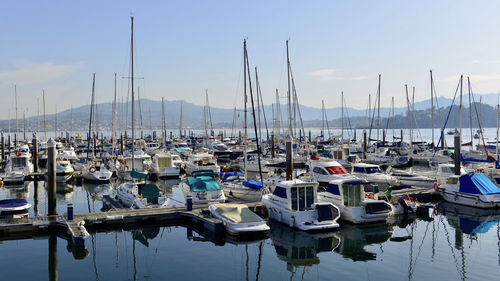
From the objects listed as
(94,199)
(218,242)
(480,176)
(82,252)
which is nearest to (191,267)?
(218,242)

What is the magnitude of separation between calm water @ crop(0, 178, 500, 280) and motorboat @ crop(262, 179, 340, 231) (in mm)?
603

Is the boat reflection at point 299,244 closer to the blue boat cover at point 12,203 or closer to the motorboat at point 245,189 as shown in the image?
the motorboat at point 245,189

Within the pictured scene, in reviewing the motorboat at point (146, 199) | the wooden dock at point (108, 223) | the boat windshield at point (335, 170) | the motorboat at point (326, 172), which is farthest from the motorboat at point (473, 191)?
the motorboat at point (146, 199)

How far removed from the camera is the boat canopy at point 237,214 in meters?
22.5

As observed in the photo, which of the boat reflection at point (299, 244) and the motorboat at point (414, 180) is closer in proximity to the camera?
the boat reflection at point (299, 244)

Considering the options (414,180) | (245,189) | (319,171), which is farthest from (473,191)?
(245,189)

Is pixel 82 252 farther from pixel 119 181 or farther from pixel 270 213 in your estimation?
pixel 119 181

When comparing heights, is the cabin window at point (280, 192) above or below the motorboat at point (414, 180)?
above

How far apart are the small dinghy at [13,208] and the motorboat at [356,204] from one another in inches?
739

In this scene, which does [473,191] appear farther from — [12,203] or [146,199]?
[12,203]

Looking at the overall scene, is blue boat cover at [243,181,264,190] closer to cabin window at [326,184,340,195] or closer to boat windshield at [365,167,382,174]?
cabin window at [326,184,340,195]

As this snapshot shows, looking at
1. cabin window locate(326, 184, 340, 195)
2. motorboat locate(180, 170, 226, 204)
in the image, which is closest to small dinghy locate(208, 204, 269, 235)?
motorboat locate(180, 170, 226, 204)

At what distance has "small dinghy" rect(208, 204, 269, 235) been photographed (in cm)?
2200

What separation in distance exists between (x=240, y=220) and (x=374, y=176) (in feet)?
62.0
